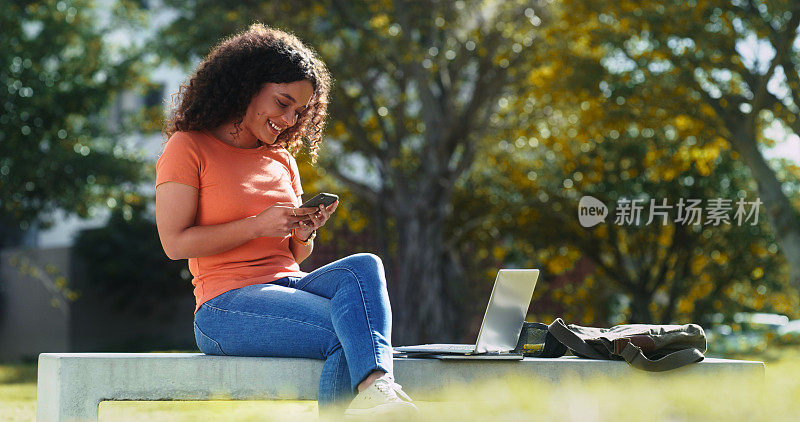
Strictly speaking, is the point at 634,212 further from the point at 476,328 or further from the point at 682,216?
the point at 476,328

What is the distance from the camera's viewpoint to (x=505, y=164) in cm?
1293

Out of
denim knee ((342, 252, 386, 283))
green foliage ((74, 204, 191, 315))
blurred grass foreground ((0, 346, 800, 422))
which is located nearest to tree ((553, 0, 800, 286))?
blurred grass foreground ((0, 346, 800, 422))

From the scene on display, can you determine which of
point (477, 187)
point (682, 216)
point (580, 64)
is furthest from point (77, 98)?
point (682, 216)

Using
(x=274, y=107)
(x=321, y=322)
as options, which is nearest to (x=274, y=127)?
(x=274, y=107)

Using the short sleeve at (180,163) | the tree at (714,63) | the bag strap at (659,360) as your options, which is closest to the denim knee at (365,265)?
the short sleeve at (180,163)

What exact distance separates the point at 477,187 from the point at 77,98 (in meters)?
5.79

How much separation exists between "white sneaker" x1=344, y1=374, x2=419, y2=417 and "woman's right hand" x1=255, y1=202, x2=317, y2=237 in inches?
24.3

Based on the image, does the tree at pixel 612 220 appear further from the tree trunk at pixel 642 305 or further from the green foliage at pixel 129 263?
the green foliage at pixel 129 263

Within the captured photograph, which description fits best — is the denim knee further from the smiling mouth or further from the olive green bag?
the olive green bag

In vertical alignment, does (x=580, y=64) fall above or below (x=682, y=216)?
above

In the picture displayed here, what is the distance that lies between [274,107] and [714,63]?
708 centimetres

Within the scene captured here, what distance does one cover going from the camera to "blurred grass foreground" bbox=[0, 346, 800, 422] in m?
2.47

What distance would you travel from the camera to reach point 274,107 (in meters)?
3.47

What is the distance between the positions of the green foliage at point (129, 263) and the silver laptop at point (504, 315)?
40.1 feet
